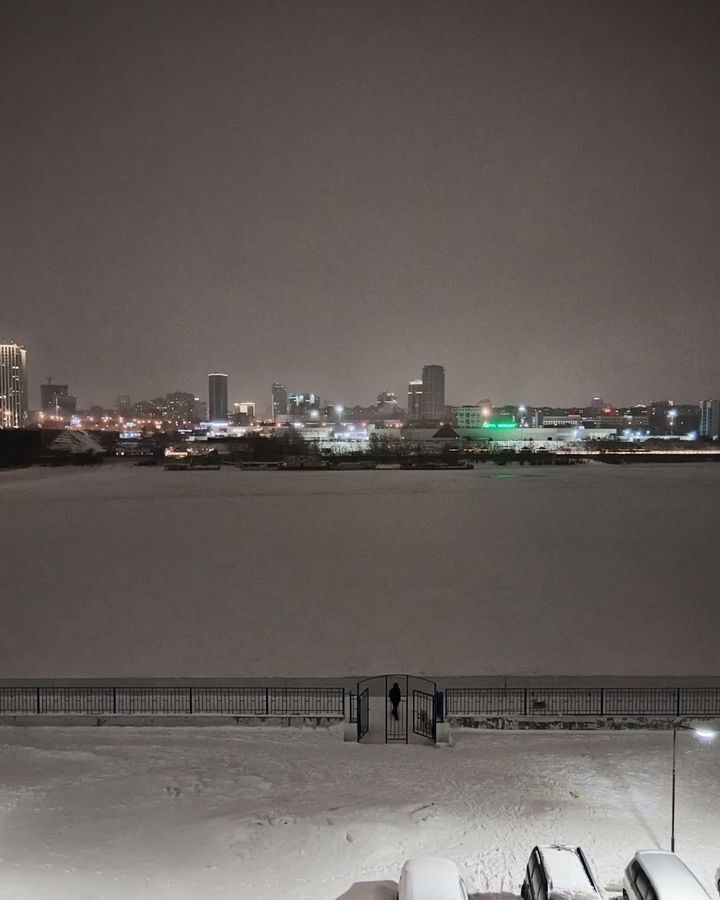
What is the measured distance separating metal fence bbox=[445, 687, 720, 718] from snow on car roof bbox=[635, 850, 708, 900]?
524cm

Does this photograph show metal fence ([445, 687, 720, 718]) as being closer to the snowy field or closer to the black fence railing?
the black fence railing

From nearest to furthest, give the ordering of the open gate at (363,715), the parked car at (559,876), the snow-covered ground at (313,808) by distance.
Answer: the parked car at (559,876), the snow-covered ground at (313,808), the open gate at (363,715)

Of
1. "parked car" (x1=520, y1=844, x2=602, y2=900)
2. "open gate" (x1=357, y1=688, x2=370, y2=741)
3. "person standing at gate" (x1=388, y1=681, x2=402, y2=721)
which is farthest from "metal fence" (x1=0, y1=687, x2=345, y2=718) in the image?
"parked car" (x1=520, y1=844, x2=602, y2=900)

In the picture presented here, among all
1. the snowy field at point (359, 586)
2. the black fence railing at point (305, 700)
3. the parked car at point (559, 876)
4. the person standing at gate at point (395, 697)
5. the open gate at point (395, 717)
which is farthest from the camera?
the snowy field at point (359, 586)

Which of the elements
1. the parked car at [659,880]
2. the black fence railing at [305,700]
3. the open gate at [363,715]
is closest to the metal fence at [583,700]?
the black fence railing at [305,700]

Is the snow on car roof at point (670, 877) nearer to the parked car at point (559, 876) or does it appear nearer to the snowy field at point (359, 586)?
the parked car at point (559, 876)

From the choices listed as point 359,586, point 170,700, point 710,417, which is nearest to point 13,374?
point 710,417

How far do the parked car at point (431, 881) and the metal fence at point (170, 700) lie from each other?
17.6 ft

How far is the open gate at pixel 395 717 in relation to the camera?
11734 millimetres

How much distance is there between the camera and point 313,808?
973 centimetres

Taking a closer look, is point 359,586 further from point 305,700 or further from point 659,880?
point 659,880

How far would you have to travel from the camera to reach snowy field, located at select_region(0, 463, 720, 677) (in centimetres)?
1639

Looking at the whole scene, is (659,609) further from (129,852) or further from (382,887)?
(129,852)

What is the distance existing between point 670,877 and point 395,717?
5785 millimetres
